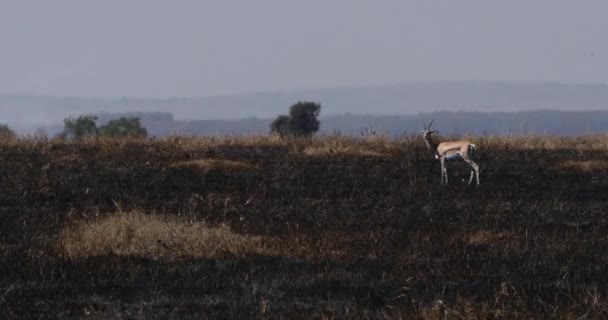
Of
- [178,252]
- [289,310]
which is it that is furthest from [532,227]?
[289,310]

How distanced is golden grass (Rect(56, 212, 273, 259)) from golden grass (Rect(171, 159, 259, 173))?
18.2 ft

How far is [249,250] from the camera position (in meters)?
10.7

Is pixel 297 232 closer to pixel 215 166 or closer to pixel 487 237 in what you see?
pixel 487 237

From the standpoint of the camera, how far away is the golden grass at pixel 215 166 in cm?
1750

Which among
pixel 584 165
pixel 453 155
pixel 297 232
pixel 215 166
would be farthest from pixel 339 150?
pixel 297 232

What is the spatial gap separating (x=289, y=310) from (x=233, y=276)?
153 cm

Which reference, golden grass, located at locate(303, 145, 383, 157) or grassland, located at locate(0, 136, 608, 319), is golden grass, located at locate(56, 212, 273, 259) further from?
golden grass, located at locate(303, 145, 383, 157)

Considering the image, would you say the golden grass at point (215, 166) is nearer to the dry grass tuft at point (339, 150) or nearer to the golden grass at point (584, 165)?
the dry grass tuft at point (339, 150)

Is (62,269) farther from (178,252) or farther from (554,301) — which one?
(554,301)

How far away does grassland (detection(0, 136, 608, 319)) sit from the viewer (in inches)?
Answer: 323

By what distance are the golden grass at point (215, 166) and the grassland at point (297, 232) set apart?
4cm

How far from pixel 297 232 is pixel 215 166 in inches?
235

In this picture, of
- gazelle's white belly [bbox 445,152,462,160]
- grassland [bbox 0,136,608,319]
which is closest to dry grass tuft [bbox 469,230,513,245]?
grassland [bbox 0,136,608,319]

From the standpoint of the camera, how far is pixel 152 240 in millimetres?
11008
